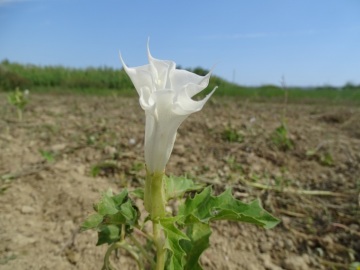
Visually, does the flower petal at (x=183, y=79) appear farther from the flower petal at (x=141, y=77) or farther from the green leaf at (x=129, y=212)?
the green leaf at (x=129, y=212)

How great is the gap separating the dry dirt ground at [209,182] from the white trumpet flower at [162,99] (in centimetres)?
83

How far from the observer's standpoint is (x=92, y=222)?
1044mm

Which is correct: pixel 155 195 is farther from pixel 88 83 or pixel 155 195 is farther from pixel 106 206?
pixel 88 83

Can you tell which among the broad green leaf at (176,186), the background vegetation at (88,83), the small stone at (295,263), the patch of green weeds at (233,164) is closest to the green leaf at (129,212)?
the broad green leaf at (176,186)

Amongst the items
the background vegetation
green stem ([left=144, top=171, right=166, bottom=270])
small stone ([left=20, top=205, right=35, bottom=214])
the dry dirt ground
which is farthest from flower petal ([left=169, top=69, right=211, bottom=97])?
the background vegetation

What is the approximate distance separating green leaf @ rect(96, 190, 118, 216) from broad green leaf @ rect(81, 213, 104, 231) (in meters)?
0.03

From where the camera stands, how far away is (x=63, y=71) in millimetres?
14047

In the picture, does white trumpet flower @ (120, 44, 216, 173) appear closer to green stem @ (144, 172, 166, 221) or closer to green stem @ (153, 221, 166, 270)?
green stem @ (144, 172, 166, 221)

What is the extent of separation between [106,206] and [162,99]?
357mm

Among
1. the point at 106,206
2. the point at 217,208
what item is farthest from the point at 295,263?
the point at 106,206

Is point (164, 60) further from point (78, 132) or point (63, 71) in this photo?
point (63, 71)

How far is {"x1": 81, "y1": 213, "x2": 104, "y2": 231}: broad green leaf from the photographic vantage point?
1.03 m

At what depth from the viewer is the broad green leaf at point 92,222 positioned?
1029 mm

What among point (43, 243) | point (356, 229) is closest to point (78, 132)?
point (43, 243)
